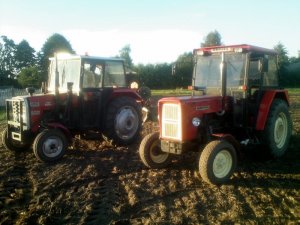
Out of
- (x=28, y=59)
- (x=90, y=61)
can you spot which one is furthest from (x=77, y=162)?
(x=28, y=59)

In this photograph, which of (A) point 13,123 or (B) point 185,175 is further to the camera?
(A) point 13,123

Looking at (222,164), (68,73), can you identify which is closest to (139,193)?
(222,164)

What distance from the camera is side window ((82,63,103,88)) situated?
829cm

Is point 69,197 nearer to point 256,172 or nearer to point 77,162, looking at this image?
point 77,162

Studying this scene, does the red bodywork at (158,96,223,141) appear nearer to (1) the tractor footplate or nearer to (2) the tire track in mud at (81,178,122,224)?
(1) the tractor footplate

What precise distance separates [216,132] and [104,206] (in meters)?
2.59

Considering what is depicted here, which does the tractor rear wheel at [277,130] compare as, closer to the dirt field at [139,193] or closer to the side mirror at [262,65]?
the dirt field at [139,193]

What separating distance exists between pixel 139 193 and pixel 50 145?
2.71 m

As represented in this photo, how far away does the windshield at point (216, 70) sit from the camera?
6.67m

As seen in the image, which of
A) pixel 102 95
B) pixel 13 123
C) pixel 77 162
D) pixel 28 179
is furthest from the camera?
pixel 102 95

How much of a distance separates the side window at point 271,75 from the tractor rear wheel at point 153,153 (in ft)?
7.50

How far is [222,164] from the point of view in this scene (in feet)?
19.1

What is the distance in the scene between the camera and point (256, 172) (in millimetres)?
6293

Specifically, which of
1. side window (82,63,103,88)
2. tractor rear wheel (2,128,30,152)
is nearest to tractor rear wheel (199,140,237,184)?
side window (82,63,103,88)
